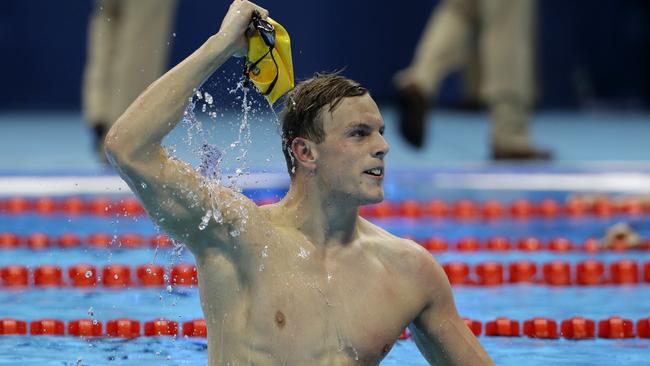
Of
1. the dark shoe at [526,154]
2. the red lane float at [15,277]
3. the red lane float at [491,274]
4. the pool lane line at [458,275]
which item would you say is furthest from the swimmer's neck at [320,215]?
the dark shoe at [526,154]

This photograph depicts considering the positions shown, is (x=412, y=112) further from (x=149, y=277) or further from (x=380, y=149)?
(x=380, y=149)

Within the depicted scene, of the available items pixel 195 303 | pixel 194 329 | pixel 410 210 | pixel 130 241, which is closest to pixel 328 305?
pixel 194 329

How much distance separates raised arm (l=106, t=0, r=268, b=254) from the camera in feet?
7.72

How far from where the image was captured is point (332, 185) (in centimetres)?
254

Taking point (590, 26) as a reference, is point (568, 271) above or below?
below

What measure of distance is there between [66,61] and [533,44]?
14.8 feet

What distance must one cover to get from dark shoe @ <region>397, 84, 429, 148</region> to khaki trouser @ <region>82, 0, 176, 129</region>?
1.36 metres

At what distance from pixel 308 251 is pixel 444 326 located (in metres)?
0.32

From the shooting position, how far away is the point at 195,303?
4492 mm

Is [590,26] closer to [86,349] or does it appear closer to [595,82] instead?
[595,82]

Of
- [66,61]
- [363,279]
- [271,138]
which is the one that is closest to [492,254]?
[363,279]

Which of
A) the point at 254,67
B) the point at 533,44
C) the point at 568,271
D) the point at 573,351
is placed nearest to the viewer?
the point at 254,67

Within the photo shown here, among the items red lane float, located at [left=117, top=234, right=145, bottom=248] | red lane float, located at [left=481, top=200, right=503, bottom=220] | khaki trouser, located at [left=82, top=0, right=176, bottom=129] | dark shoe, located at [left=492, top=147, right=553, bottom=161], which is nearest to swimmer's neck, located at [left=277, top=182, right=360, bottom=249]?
red lane float, located at [left=117, top=234, right=145, bottom=248]

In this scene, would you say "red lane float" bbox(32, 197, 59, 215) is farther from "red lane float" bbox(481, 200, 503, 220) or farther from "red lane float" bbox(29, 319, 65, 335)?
"red lane float" bbox(29, 319, 65, 335)
